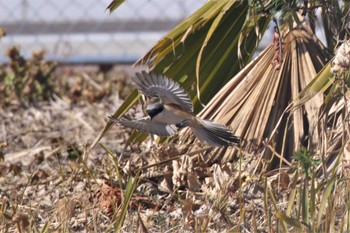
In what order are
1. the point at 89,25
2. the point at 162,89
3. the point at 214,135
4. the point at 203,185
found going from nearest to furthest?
the point at 162,89
the point at 214,135
the point at 203,185
the point at 89,25

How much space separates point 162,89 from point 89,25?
532cm

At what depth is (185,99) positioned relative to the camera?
3.53 m

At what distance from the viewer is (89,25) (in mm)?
8719

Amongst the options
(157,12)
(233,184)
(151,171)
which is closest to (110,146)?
(151,171)

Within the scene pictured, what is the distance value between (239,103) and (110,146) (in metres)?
1.36

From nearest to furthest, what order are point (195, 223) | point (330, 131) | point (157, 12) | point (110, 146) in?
point (195, 223)
point (330, 131)
point (110, 146)
point (157, 12)

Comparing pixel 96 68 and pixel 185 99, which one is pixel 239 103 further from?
pixel 96 68

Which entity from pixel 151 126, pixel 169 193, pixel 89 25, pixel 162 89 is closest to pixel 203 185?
pixel 169 193

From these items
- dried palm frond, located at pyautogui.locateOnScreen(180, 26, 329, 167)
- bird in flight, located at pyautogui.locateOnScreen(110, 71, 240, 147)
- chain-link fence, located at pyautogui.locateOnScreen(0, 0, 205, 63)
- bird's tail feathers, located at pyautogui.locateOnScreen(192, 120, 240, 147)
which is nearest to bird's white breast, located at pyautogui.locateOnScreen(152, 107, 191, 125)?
bird in flight, located at pyautogui.locateOnScreen(110, 71, 240, 147)

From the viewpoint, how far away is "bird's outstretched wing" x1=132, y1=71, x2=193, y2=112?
3.43 meters

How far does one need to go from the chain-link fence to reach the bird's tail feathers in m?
3.89

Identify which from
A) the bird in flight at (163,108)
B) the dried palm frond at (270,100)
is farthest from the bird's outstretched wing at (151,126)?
the dried palm frond at (270,100)

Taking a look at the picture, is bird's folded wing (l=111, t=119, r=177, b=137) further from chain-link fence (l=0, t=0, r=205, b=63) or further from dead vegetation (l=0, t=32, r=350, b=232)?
chain-link fence (l=0, t=0, r=205, b=63)

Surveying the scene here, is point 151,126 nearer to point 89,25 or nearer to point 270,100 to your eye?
point 270,100
